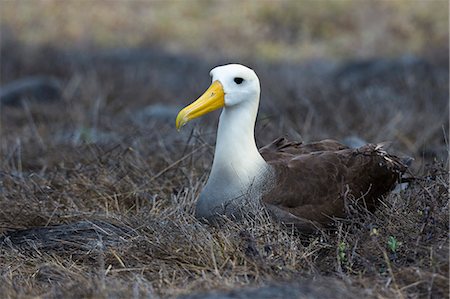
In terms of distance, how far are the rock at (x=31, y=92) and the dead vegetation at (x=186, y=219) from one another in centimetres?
70

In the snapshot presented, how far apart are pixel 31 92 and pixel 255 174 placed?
5.23m

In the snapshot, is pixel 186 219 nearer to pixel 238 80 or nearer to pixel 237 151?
pixel 237 151

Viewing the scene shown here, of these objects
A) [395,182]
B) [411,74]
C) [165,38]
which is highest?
[395,182]

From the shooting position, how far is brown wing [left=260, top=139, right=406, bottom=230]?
12.7 feet

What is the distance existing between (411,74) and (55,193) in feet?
16.0

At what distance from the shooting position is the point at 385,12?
13961mm

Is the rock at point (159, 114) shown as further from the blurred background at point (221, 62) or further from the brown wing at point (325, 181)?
the brown wing at point (325, 181)

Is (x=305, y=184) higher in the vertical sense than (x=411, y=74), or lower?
higher

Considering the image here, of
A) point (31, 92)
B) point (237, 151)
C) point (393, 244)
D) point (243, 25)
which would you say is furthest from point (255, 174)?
point (243, 25)

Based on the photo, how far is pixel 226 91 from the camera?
3.88m

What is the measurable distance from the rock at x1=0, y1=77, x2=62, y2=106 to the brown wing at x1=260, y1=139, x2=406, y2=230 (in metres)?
4.77

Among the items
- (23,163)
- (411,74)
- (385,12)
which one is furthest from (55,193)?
(385,12)

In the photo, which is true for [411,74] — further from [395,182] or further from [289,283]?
[289,283]

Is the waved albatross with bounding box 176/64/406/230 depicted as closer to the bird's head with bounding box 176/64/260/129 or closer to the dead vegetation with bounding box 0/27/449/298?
the bird's head with bounding box 176/64/260/129
